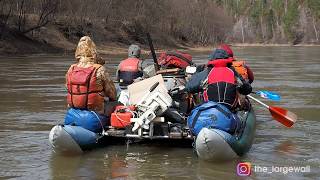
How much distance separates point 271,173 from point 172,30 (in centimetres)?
7043

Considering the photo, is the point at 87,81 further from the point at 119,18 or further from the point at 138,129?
the point at 119,18

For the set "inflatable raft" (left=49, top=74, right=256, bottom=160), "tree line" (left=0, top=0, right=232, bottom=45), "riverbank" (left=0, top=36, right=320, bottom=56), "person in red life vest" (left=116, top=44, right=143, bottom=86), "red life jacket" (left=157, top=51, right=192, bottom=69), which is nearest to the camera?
"inflatable raft" (left=49, top=74, right=256, bottom=160)

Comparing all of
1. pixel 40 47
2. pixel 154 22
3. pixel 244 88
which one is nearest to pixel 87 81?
pixel 244 88

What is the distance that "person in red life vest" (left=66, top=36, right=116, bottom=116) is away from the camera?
786 centimetres

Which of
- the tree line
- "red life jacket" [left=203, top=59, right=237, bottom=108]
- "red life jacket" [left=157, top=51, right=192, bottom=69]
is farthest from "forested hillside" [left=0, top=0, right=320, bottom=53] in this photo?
"red life jacket" [left=203, top=59, right=237, bottom=108]

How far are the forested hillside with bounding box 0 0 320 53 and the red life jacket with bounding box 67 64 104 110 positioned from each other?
31.2 m

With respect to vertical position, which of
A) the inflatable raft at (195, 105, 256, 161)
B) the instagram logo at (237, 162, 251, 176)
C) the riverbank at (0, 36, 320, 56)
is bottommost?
the riverbank at (0, 36, 320, 56)

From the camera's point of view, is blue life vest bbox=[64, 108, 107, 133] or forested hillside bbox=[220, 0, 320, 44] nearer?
blue life vest bbox=[64, 108, 107, 133]

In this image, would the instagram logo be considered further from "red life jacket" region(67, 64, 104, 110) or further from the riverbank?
the riverbank

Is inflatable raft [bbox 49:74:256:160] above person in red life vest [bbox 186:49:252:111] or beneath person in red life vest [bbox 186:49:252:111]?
beneath

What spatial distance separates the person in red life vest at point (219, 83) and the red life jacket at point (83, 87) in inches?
53.8

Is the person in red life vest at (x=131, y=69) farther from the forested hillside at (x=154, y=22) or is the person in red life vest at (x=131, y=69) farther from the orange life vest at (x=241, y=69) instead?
the forested hillside at (x=154, y=22)

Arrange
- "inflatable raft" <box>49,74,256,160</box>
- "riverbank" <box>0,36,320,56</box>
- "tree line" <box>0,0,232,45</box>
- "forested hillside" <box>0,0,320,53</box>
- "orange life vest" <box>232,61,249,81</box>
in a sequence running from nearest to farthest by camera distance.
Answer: "inflatable raft" <box>49,74,256,160</box>, "orange life vest" <box>232,61,249,81</box>, "riverbank" <box>0,36,320,56</box>, "forested hillside" <box>0,0,320,53</box>, "tree line" <box>0,0,232,45</box>

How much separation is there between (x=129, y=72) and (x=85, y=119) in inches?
97.6
